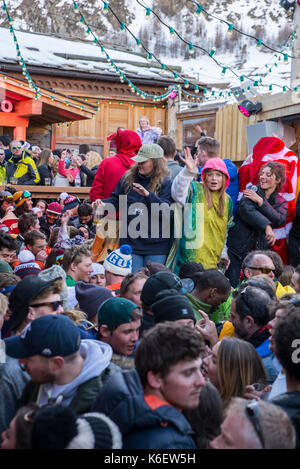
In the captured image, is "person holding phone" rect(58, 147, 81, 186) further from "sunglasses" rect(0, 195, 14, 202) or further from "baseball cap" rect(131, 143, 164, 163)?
"baseball cap" rect(131, 143, 164, 163)

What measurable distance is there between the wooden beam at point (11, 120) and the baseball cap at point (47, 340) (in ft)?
36.8

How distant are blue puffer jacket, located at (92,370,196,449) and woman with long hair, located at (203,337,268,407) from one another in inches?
29.9

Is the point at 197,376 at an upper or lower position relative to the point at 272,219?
lower

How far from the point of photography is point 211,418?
2447 millimetres

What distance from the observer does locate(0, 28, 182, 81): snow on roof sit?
1542 centimetres

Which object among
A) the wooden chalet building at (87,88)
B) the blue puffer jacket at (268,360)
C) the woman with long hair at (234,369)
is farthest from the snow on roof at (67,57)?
the woman with long hair at (234,369)

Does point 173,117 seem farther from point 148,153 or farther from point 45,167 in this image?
point 148,153

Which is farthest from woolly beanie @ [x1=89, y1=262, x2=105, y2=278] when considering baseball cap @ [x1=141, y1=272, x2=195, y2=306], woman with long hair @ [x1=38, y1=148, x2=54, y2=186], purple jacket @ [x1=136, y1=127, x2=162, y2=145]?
purple jacket @ [x1=136, y1=127, x2=162, y2=145]

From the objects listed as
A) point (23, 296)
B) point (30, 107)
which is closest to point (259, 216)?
point (23, 296)

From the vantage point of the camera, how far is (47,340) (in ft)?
8.41

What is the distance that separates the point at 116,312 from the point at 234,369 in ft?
2.50
